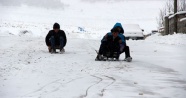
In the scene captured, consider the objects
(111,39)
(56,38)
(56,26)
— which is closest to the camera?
(111,39)

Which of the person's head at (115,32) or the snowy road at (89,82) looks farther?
the person's head at (115,32)

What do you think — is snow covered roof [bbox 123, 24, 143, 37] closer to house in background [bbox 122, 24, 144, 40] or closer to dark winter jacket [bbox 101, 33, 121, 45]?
house in background [bbox 122, 24, 144, 40]

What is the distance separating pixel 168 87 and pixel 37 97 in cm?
216

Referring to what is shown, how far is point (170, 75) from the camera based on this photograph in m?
7.56

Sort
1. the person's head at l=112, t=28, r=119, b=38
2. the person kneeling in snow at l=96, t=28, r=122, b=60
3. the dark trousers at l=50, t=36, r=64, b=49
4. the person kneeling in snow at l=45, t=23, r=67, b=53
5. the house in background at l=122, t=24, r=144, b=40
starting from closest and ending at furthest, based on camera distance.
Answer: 1. the person's head at l=112, t=28, r=119, b=38
2. the person kneeling in snow at l=96, t=28, r=122, b=60
3. the dark trousers at l=50, t=36, r=64, b=49
4. the person kneeling in snow at l=45, t=23, r=67, b=53
5. the house in background at l=122, t=24, r=144, b=40

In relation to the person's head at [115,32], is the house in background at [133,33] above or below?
below

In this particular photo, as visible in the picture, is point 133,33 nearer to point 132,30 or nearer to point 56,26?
point 132,30

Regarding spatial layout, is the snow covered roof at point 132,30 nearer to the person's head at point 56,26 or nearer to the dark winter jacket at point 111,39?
the person's head at point 56,26

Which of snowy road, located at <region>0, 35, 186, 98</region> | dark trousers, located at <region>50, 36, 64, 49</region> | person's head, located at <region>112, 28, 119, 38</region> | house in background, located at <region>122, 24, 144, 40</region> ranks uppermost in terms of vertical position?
person's head, located at <region>112, 28, 119, 38</region>

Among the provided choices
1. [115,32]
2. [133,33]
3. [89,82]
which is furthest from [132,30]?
[89,82]

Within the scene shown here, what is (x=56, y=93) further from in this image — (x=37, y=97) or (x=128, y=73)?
(x=128, y=73)

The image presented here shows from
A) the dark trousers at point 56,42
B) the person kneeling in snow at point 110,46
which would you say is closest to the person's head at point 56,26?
the dark trousers at point 56,42

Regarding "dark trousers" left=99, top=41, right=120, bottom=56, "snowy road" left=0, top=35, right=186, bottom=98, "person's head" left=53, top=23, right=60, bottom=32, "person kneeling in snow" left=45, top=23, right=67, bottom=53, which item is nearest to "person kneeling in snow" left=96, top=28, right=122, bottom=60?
"dark trousers" left=99, top=41, right=120, bottom=56

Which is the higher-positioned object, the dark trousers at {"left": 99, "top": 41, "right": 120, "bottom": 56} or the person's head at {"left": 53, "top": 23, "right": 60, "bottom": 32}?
the person's head at {"left": 53, "top": 23, "right": 60, "bottom": 32}
